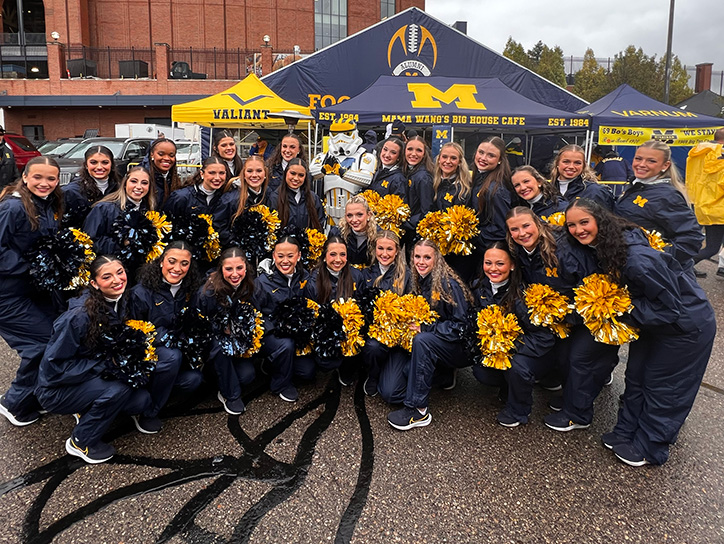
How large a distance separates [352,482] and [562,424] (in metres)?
1.49

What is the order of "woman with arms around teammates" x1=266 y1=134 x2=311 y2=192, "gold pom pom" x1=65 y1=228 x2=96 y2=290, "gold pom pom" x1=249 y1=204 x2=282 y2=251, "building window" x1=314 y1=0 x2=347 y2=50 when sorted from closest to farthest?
"gold pom pom" x1=65 y1=228 x2=96 y2=290
"gold pom pom" x1=249 y1=204 x2=282 y2=251
"woman with arms around teammates" x1=266 y1=134 x2=311 y2=192
"building window" x1=314 y1=0 x2=347 y2=50

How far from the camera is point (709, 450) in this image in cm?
313

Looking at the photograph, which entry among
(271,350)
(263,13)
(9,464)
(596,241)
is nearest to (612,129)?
(596,241)

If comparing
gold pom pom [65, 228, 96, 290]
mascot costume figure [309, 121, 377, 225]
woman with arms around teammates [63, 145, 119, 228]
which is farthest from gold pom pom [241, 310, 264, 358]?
mascot costume figure [309, 121, 377, 225]

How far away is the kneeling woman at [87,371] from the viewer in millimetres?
2818

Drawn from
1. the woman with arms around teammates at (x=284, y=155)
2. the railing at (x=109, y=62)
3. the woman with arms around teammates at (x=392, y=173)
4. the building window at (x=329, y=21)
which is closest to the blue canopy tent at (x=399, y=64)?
the woman with arms around teammates at (x=284, y=155)

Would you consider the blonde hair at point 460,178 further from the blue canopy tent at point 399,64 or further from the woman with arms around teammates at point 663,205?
the blue canopy tent at point 399,64

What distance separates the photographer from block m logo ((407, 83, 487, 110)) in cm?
1024

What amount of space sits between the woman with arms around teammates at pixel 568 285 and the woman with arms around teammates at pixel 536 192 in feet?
1.51

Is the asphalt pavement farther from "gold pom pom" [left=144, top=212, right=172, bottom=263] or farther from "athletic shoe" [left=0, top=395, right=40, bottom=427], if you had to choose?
"gold pom pom" [left=144, top=212, right=172, bottom=263]

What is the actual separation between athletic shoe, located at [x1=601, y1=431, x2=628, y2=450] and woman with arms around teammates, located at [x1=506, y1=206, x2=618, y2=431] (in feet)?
0.57

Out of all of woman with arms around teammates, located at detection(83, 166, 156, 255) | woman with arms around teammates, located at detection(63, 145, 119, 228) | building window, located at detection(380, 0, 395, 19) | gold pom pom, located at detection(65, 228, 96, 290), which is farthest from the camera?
building window, located at detection(380, 0, 395, 19)

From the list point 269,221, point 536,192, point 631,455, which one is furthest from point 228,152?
point 631,455

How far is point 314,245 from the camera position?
14.1ft
